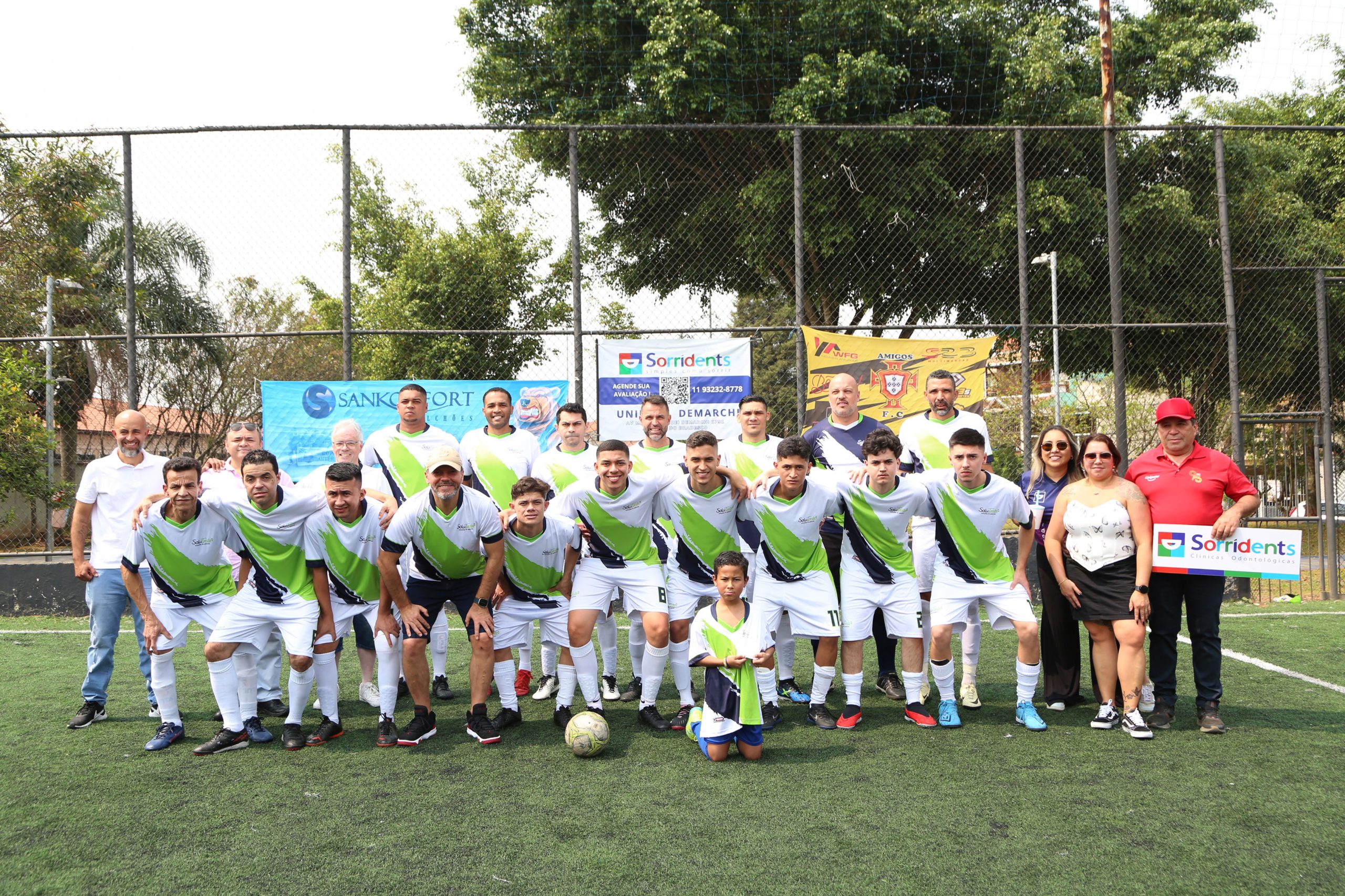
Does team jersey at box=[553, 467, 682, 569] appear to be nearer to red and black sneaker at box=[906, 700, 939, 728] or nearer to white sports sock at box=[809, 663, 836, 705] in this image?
white sports sock at box=[809, 663, 836, 705]

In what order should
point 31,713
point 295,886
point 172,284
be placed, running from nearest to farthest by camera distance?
point 295,886, point 31,713, point 172,284

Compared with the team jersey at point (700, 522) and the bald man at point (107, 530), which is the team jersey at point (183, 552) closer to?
the bald man at point (107, 530)

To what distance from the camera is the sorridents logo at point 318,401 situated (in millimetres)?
9375

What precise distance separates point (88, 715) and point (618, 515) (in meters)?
3.53

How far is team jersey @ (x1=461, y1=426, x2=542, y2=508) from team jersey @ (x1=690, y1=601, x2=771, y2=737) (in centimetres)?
226

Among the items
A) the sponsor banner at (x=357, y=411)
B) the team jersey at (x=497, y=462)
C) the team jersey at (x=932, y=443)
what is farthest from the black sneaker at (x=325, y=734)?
the sponsor banner at (x=357, y=411)

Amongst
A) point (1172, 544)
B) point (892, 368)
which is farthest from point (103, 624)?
point (892, 368)

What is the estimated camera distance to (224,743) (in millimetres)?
5305

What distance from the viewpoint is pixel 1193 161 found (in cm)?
1488

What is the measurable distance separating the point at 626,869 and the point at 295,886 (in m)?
1.21

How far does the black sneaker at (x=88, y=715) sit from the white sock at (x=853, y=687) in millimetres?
4679

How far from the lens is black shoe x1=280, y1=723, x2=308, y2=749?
17.5 ft

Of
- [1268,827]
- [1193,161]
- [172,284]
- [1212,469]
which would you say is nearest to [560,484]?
[1212,469]

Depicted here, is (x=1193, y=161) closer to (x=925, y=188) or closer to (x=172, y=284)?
(x=925, y=188)
